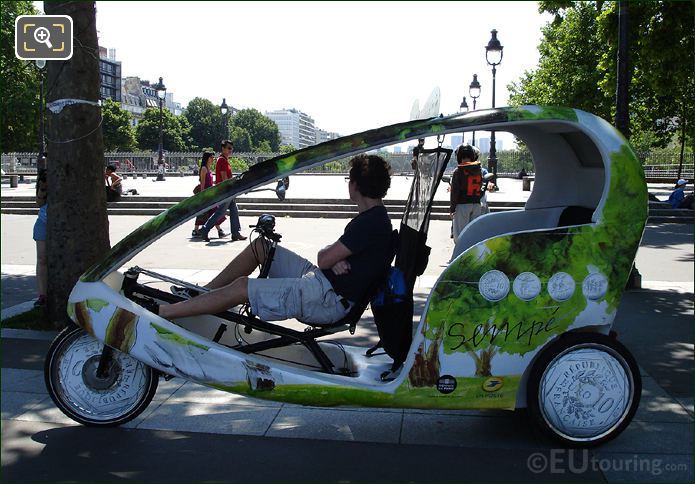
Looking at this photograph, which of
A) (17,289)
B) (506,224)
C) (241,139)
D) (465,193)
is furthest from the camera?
(241,139)

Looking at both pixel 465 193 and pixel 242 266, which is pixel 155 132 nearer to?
pixel 465 193

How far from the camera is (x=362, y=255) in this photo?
465cm

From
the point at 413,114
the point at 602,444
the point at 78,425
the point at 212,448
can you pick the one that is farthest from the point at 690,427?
the point at 78,425

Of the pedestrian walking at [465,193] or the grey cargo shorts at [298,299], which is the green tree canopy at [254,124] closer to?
the pedestrian walking at [465,193]

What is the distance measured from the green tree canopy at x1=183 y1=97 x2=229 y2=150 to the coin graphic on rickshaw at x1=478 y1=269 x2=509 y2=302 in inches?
5651

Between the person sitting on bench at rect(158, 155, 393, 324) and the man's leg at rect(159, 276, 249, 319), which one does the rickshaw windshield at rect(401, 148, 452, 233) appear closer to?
the person sitting on bench at rect(158, 155, 393, 324)

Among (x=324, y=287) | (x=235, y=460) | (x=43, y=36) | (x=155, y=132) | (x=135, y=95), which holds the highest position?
(x=135, y=95)

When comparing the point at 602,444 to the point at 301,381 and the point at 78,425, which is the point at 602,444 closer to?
the point at 301,381

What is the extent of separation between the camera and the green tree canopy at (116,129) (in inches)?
3804

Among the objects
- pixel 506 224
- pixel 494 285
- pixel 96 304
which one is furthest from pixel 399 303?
pixel 96 304

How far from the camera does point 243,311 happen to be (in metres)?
5.05

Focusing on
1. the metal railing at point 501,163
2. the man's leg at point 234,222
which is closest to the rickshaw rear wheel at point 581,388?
the man's leg at point 234,222
